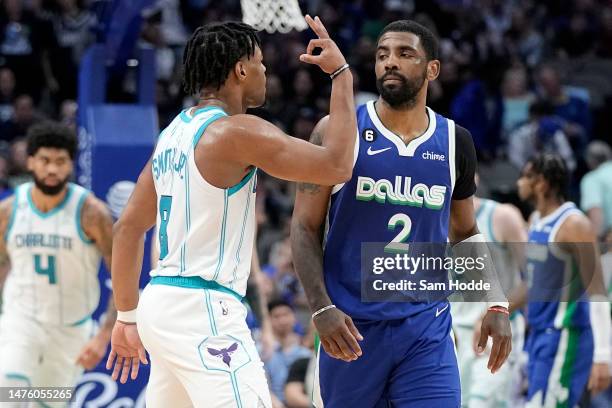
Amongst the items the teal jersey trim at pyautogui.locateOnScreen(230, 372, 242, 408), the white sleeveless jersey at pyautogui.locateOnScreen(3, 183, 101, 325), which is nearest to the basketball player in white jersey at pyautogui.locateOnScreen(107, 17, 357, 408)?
the teal jersey trim at pyautogui.locateOnScreen(230, 372, 242, 408)

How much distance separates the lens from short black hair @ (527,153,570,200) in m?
8.24

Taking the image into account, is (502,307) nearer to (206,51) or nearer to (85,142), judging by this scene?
(206,51)

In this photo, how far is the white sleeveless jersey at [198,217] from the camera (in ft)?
15.2

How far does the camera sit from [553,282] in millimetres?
8258

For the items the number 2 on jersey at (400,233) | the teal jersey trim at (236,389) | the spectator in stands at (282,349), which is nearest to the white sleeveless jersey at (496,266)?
the spectator in stands at (282,349)

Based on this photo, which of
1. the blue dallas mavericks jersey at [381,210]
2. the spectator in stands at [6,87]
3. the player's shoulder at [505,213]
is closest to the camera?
the blue dallas mavericks jersey at [381,210]

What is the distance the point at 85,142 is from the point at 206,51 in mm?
4675

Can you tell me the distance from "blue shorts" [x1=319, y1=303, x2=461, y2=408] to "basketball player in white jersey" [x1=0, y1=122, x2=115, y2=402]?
2839 millimetres

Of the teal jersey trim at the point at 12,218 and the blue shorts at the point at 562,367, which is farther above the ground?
the teal jersey trim at the point at 12,218

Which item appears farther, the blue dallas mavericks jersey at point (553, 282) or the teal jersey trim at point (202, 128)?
the blue dallas mavericks jersey at point (553, 282)

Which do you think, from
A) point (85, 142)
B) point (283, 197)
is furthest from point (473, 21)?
point (85, 142)

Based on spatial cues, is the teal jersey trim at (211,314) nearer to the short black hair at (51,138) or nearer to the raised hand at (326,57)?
the raised hand at (326,57)

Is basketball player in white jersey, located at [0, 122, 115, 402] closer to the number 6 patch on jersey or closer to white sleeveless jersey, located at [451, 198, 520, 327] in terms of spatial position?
white sleeveless jersey, located at [451, 198, 520, 327]

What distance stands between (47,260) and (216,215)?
339 centimetres
